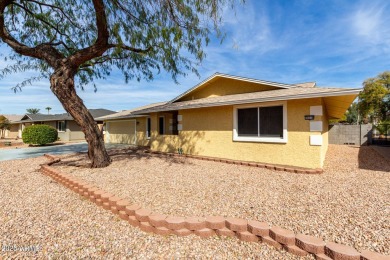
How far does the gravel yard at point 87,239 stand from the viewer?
8.75ft

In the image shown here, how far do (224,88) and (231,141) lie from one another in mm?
3419

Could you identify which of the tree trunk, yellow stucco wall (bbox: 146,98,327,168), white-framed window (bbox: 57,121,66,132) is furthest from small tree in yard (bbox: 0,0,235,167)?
white-framed window (bbox: 57,121,66,132)

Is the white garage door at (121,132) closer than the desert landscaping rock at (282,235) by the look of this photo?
No

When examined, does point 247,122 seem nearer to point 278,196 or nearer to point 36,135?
point 278,196

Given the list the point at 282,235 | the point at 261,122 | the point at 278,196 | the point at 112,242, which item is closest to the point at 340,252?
the point at 282,235

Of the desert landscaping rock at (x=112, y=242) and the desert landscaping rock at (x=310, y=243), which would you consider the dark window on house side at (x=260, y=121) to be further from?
the desert landscaping rock at (x=310, y=243)

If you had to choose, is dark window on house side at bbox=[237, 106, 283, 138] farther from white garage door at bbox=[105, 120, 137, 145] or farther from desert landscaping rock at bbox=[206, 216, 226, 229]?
white garage door at bbox=[105, 120, 137, 145]

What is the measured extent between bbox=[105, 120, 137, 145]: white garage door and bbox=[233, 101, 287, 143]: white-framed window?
12.5 m

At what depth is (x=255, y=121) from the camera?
796 centimetres

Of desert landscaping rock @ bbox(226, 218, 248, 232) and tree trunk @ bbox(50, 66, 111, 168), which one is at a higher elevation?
tree trunk @ bbox(50, 66, 111, 168)

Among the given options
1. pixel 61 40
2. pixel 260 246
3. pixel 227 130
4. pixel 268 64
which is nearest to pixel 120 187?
pixel 260 246

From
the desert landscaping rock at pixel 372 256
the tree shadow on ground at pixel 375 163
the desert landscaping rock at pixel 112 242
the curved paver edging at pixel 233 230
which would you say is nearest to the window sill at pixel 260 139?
the tree shadow on ground at pixel 375 163

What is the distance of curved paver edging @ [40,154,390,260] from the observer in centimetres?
242

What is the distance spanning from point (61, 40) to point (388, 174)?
45.5 ft
